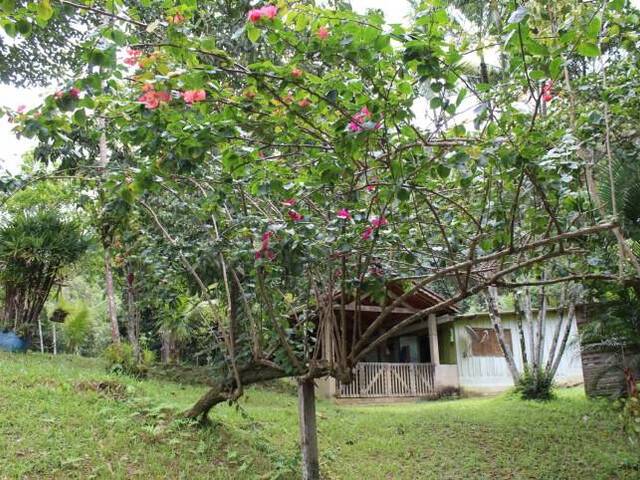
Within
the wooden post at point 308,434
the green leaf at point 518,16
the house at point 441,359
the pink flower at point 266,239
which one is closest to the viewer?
the green leaf at point 518,16

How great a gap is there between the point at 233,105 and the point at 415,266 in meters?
2.20

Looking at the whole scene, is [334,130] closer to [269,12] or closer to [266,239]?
[269,12]

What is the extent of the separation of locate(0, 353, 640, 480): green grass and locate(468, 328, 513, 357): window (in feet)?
21.4

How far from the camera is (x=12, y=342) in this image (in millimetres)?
9414

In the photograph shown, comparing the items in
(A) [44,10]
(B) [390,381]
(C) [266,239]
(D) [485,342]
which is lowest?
(B) [390,381]

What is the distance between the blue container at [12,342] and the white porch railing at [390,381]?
676 cm

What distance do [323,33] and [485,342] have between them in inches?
610

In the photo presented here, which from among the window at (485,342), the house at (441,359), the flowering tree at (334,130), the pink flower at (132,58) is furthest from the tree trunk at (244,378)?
the window at (485,342)

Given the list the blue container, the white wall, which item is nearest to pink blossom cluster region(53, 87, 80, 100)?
the blue container

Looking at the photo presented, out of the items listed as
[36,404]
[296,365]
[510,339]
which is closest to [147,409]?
[36,404]

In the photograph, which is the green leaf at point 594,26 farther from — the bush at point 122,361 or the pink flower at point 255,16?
the bush at point 122,361

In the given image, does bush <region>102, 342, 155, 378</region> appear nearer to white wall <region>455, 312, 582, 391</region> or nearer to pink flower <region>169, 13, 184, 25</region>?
pink flower <region>169, 13, 184, 25</region>

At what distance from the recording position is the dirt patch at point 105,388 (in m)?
6.98

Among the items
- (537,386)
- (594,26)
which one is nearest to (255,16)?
(594,26)
